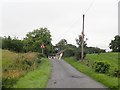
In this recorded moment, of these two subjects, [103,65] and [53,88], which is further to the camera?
[103,65]

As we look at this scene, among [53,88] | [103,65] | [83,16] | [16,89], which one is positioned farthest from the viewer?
[83,16]

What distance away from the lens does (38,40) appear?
391 ft

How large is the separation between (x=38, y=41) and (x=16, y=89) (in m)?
99.3

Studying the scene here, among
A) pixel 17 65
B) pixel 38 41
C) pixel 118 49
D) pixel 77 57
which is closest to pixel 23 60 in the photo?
pixel 17 65

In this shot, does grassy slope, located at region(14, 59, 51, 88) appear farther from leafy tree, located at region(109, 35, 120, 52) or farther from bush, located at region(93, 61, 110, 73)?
leafy tree, located at region(109, 35, 120, 52)

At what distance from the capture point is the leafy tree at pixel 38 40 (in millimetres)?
114113

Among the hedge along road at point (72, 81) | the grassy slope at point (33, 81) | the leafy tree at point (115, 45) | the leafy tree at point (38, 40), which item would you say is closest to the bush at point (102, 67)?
the hedge along road at point (72, 81)

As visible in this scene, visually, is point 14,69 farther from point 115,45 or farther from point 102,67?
point 115,45

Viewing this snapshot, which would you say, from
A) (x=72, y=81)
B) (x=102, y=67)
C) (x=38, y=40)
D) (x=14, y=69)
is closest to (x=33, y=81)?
(x=72, y=81)

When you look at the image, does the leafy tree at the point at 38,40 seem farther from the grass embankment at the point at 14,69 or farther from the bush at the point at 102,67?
the bush at the point at 102,67

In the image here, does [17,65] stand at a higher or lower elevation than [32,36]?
lower

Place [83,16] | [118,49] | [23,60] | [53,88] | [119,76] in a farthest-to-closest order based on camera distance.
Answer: [118,49] → [83,16] → [23,60] → [119,76] → [53,88]

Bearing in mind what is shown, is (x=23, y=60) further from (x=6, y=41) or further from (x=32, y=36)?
(x=32, y=36)

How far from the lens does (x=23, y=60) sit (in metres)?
36.8
